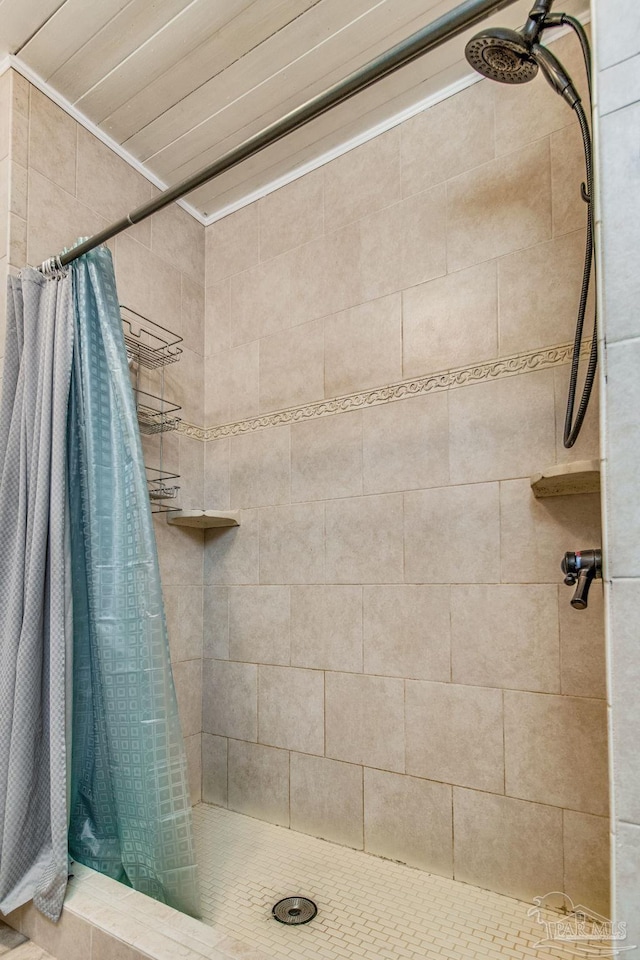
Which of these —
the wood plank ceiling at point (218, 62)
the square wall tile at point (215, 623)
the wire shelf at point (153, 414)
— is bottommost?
the square wall tile at point (215, 623)

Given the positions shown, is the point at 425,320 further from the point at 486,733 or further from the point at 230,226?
the point at 486,733

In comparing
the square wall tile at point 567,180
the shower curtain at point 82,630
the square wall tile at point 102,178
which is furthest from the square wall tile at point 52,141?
the square wall tile at point 567,180

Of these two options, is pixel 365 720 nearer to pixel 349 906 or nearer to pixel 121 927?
pixel 349 906

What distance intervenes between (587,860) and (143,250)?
2301mm

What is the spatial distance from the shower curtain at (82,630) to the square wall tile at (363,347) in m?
0.72

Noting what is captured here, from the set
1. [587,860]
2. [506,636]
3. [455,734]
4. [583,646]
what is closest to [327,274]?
[506,636]

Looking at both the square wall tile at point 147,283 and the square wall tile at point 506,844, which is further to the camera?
the square wall tile at point 147,283

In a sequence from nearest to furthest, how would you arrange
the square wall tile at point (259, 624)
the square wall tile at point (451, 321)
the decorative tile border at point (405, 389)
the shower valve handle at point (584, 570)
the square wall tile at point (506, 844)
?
1. the shower valve handle at point (584, 570)
2. the square wall tile at point (506, 844)
3. the decorative tile border at point (405, 389)
4. the square wall tile at point (451, 321)
5. the square wall tile at point (259, 624)

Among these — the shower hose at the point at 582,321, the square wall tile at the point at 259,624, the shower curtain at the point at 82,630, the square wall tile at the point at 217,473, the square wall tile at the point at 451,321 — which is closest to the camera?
the shower hose at the point at 582,321

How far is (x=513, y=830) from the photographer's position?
4.86 ft

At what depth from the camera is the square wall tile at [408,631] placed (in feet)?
5.38

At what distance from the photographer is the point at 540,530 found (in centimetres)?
150

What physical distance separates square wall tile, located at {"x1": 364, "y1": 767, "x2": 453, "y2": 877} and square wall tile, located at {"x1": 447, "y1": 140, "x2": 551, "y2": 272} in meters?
1.54

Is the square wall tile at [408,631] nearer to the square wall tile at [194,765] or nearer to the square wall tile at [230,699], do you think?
the square wall tile at [230,699]
